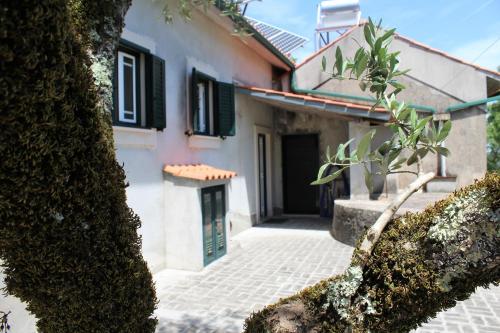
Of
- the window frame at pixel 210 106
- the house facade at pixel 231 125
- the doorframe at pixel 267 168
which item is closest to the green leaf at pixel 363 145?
the house facade at pixel 231 125

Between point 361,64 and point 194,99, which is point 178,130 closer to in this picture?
point 194,99

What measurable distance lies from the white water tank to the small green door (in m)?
10.6

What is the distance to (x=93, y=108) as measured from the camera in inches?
73.7

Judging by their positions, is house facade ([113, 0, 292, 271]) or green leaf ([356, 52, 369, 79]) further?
house facade ([113, 0, 292, 271])

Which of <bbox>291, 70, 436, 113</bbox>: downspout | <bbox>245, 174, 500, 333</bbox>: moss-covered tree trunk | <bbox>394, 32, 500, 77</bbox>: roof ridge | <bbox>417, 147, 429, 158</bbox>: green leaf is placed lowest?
<bbox>245, 174, 500, 333</bbox>: moss-covered tree trunk

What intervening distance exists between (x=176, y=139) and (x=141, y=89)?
1272 millimetres

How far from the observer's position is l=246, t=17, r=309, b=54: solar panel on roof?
1343 centimetres

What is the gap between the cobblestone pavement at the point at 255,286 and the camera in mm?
4660

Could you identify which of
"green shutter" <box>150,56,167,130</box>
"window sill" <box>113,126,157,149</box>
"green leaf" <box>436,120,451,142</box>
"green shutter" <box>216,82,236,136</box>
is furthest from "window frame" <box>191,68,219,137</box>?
"green leaf" <box>436,120,451,142</box>

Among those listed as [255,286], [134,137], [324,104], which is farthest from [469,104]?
[134,137]

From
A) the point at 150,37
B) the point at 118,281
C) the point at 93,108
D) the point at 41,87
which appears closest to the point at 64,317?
the point at 118,281

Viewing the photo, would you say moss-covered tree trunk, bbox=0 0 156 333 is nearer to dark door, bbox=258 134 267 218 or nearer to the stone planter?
the stone planter

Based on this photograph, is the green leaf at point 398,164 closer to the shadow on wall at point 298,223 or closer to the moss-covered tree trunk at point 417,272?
the moss-covered tree trunk at point 417,272

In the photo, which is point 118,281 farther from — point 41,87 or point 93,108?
point 41,87
